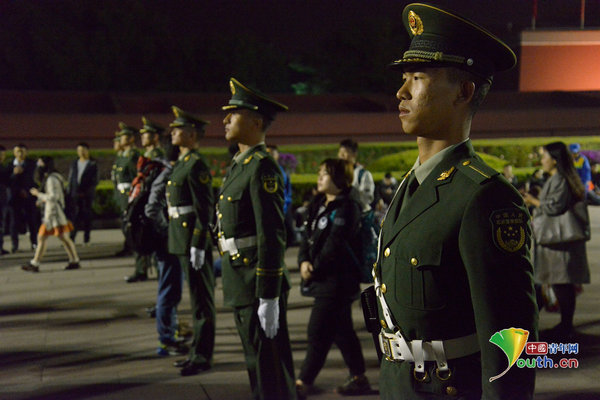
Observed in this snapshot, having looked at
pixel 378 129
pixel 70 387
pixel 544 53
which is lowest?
pixel 70 387

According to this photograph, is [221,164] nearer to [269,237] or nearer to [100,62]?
[269,237]

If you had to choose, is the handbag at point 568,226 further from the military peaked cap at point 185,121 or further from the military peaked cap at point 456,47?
the military peaked cap at point 456,47

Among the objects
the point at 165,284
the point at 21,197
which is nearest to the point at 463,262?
the point at 165,284

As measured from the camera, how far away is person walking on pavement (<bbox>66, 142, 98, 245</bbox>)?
44.3 feet

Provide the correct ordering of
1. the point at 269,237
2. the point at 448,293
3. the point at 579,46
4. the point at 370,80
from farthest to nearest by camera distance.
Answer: the point at 370,80 < the point at 579,46 < the point at 269,237 < the point at 448,293

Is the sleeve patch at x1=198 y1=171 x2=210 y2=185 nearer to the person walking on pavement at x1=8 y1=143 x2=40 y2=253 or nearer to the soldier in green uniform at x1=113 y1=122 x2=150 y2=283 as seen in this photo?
the soldier in green uniform at x1=113 y1=122 x2=150 y2=283

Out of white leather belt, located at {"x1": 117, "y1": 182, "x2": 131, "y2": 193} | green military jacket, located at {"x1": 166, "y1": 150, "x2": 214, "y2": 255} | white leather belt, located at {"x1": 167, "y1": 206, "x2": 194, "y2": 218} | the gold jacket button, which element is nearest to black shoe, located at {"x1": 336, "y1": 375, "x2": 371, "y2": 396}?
green military jacket, located at {"x1": 166, "y1": 150, "x2": 214, "y2": 255}

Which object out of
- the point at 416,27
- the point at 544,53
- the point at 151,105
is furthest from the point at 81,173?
the point at 544,53

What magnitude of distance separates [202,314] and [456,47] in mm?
4241

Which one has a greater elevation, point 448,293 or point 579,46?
point 579,46

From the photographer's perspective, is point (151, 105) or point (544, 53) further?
point (544, 53)

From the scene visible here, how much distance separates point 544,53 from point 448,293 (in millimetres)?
32459

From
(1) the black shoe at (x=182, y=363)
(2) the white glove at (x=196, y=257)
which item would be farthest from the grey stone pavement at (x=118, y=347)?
(2) the white glove at (x=196, y=257)

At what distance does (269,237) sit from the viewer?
15.0 ft
